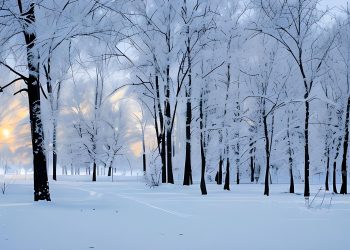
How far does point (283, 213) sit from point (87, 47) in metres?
6.89

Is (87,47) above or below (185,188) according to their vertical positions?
above

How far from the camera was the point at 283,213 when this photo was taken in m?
9.73

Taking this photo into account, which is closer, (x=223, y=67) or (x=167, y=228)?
(x=167, y=228)

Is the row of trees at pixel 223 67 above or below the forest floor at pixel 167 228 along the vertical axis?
above

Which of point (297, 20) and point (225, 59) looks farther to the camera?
point (225, 59)

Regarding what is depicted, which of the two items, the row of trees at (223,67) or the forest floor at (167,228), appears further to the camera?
the row of trees at (223,67)

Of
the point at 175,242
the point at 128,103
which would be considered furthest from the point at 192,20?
the point at 128,103

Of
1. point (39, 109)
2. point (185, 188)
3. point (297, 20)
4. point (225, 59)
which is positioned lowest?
point (185, 188)

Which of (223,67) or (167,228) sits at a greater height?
(223,67)

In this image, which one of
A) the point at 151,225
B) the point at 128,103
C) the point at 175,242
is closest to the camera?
the point at 175,242

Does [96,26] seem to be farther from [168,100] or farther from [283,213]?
[168,100]

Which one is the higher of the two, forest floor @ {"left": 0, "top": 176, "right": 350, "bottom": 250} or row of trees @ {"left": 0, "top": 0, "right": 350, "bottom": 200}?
row of trees @ {"left": 0, "top": 0, "right": 350, "bottom": 200}

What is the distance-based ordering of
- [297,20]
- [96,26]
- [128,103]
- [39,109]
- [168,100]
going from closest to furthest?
[96,26], [39,109], [297,20], [168,100], [128,103]

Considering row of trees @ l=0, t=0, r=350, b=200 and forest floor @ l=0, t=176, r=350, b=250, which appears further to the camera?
row of trees @ l=0, t=0, r=350, b=200
